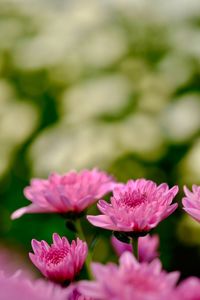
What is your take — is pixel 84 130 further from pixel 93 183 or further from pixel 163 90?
pixel 93 183

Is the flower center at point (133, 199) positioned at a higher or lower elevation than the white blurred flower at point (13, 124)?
higher

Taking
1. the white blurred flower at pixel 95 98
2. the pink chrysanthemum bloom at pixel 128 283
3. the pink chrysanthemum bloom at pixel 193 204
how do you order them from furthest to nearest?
the white blurred flower at pixel 95 98 < the pink chrysanthemum bloom at pixel 193 204 < the pink chrysanthemum bloom at pixel 128 283

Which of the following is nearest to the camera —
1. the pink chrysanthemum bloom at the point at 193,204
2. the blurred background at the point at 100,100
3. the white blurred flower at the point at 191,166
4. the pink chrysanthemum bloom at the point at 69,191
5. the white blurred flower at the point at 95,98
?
the pink chrysanthemum bloom at the point at 193,204

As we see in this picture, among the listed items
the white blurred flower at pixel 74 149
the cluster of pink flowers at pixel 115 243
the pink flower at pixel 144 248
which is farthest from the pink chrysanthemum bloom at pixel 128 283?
the white blurred flower at pixel 74 149

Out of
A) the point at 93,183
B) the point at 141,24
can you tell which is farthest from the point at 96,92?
the point at 93,183

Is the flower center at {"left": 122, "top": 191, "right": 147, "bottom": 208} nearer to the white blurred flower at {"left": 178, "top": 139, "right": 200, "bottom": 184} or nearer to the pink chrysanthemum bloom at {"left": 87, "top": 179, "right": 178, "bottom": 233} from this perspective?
the pink chrysanthemum bloom at {"left": 87, "top": 179, "right": 178, "bottom": 233}

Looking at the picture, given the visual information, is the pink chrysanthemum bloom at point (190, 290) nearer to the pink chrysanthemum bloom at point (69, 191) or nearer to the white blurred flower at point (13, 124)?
the pink chrysanthemum bloom at point (69, 191)

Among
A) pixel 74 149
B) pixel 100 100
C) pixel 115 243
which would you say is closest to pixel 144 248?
pixel 115 243
